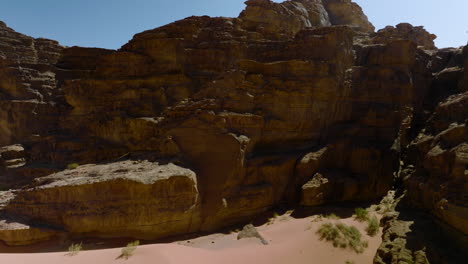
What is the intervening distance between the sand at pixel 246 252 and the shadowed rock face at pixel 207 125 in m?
1.47

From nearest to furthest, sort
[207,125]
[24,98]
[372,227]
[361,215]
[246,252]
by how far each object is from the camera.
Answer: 1. [246,252]
2. [372,227]
3. [361,215]
4. [207,125]
5. [24,98]

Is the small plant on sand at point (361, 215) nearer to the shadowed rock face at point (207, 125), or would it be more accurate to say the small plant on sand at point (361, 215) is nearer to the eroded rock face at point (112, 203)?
the shadowed rock face at point (207, 125)

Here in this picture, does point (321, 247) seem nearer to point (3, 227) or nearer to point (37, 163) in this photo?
point (3, 227)

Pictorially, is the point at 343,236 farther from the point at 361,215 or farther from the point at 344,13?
the point at 344,13

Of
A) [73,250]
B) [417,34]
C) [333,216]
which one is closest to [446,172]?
[333,216]

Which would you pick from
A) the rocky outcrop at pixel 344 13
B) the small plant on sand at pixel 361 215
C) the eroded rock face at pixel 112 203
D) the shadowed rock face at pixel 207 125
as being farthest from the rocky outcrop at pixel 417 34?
the eroded rock face at pixel 112 203

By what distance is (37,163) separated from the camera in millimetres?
17016

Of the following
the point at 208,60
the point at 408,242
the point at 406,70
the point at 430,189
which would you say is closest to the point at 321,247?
the point at 408,242

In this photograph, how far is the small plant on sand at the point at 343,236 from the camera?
8164mm

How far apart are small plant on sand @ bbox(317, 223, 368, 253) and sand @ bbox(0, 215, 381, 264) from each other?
0.52 feet

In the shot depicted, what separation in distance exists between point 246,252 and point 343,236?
3001 mm

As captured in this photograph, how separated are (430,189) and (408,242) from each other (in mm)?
1746

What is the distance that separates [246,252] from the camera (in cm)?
802

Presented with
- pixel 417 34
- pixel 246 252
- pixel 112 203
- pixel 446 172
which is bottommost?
pixel 246 252
